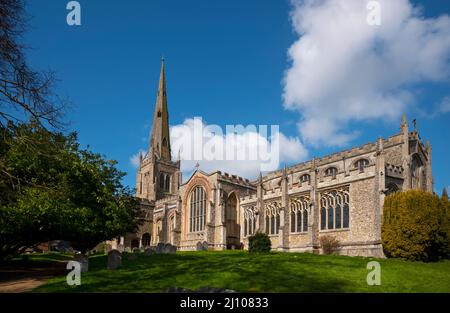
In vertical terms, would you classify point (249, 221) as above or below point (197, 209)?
below

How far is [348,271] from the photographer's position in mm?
17078

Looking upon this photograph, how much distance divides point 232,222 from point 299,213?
35.9ft

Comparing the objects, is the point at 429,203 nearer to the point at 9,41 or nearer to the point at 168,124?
the point at 9,41

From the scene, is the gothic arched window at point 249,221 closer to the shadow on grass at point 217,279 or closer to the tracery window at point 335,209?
the tracery window at point 335,209

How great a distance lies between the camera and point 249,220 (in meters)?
43.8

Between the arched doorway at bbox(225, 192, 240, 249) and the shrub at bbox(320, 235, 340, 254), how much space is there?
14313 millimetres

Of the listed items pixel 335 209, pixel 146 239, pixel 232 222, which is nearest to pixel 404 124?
pixel 335 209

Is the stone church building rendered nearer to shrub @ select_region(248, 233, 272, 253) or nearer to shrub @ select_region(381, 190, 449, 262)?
shrub @ select_region(381, 190, 449, 262)

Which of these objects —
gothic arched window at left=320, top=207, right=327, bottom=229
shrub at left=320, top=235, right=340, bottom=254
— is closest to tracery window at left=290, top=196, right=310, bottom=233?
gothic arched window at left=320, top=207, right=327, bottom=229

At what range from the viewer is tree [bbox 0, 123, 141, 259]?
17172 mm

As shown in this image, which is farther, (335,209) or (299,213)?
(299,213)

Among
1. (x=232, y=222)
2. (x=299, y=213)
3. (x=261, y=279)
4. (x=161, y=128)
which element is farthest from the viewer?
(x=161, y=128)

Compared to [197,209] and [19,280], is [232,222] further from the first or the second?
[19,280]
